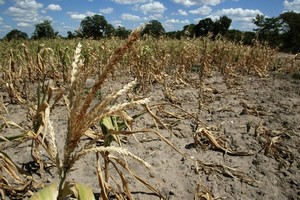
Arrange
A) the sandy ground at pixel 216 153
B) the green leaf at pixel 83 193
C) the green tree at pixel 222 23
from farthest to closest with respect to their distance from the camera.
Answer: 1. the green tree at pixel 222 23
2. the sandy ground at pixel 216 153
3. the green leaf at pixel 83 193

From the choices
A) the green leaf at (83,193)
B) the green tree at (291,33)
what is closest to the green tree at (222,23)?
the green tree at (291,33)

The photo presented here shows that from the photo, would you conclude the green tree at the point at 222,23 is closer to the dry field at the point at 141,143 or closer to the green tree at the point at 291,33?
the green tree at the point at 291,33

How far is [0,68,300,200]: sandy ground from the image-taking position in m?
1.85

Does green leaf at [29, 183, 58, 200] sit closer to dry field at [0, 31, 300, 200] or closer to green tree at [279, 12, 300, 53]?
dry field at [0, 31, 300, 200]

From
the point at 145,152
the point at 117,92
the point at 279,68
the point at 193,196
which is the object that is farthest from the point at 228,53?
the point at 117,92

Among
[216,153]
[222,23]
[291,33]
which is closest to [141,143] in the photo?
[216,153]

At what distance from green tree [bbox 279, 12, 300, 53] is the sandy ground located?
15.4 metres

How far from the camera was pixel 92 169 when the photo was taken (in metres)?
1.92

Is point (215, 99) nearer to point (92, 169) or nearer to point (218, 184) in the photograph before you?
point (218, 184)

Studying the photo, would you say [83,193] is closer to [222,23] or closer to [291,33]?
[291,33]

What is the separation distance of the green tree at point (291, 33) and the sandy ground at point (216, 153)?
A: 50.6 feet

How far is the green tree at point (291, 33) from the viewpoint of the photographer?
17109mm

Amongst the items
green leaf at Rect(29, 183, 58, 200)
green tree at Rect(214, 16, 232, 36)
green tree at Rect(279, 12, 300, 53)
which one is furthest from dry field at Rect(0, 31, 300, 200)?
green tree at Rect(214, 16, 232, 36)

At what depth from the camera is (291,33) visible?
18.1 m
